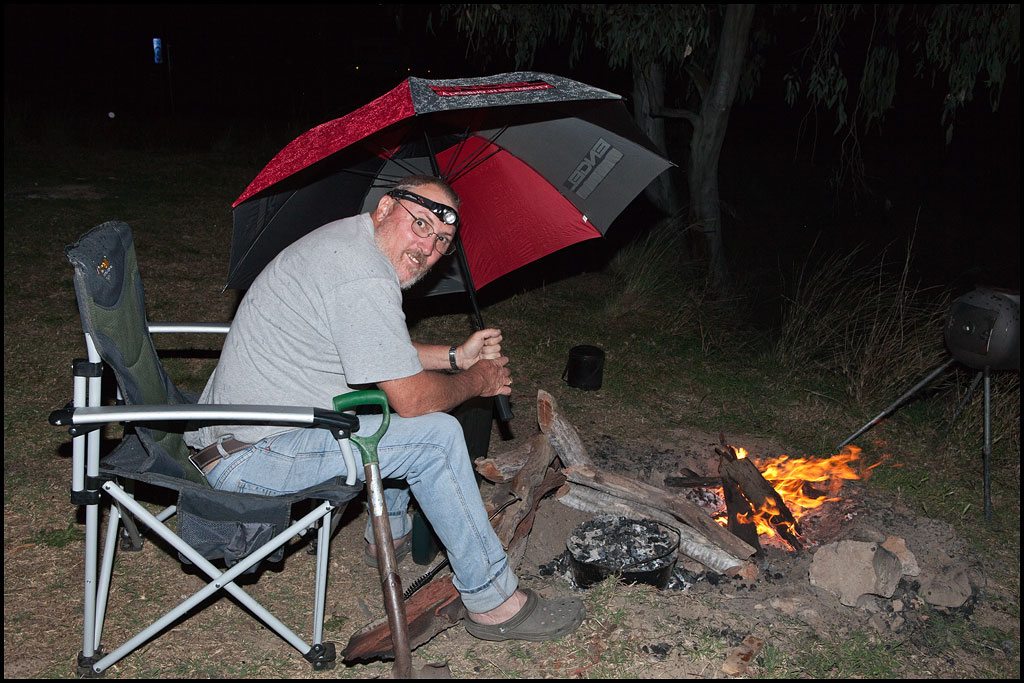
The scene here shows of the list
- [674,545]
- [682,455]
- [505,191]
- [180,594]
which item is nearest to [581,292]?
[682,455]

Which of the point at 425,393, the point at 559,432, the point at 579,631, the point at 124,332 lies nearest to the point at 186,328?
the point at 124,332

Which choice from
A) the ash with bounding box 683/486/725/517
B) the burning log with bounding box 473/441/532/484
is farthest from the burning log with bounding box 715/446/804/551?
the burning log with bounding box 473/441/532/484

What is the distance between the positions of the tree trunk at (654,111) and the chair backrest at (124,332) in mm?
6286

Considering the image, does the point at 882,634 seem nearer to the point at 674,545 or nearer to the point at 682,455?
the point at 674,545

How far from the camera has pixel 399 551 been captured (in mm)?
3639

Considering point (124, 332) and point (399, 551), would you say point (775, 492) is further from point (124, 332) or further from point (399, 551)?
point (124, 332)

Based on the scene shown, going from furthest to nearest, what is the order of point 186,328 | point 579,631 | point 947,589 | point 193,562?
point 947,589 < point 186,328 < point 579,631 < point 193,562

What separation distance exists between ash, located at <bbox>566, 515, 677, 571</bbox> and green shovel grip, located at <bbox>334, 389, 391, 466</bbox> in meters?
1.21

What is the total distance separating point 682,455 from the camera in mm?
4625

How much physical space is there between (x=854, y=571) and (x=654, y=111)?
5949 millimetres

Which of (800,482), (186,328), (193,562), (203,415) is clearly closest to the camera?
(203,415)

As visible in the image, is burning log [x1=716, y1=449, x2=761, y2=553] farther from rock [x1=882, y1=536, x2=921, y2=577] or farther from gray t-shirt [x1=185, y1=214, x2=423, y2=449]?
gray t-shirt [x1=185, y1=214, x2=423, y2=449]

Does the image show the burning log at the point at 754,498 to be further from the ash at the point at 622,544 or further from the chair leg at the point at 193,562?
the chair leg at the point at 193,562

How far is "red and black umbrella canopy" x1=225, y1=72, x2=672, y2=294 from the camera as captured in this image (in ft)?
11.0
